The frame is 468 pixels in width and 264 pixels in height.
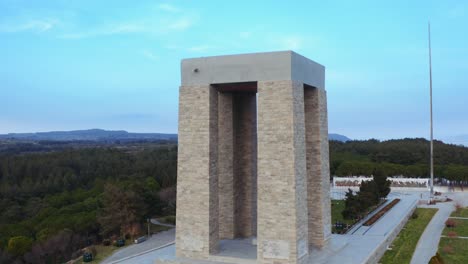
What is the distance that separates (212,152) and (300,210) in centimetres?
321

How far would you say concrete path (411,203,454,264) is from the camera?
16453 mm

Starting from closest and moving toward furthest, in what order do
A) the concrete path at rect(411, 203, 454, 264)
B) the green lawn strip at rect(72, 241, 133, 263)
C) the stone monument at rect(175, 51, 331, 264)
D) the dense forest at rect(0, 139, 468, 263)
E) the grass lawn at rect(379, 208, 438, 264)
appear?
the stone monument at rect(175, 51, 331, 264) → the grass lawn at rect(379, 208, 438, 264) → the concrete path at rect(411, 203, 454, 264) → the green lawn strip at rect(72, 241, 133, 263) → the dense forest at rect(0, 139, 468, 263)

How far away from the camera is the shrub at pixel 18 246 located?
19828 millimetres

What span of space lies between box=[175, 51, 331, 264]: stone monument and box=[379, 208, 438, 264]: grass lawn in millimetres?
3604

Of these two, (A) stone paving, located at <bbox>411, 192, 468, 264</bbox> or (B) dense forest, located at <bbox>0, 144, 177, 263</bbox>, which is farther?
(B) dense forest, located at <bbox>0, 144, 177, 263</bbox>

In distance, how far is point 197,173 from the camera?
524 inches

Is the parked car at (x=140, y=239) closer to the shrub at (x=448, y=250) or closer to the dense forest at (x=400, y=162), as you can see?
the shrub at (x=448, y=250)

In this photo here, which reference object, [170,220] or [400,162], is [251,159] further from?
[400,162]

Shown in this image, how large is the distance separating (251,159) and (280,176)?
3313 mm

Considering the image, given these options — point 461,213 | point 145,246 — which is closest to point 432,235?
point 461,213

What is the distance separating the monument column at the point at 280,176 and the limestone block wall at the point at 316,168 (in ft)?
6.27

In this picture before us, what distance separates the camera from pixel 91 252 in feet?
64.3

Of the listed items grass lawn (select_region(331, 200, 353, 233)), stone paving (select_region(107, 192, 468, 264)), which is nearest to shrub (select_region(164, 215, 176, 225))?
stone paving (select_region(107, 192, 468, 264))

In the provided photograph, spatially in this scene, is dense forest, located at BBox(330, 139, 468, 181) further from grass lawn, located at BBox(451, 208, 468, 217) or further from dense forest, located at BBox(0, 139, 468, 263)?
grass lawn, located at BBox(451, 208, 468, 217)
